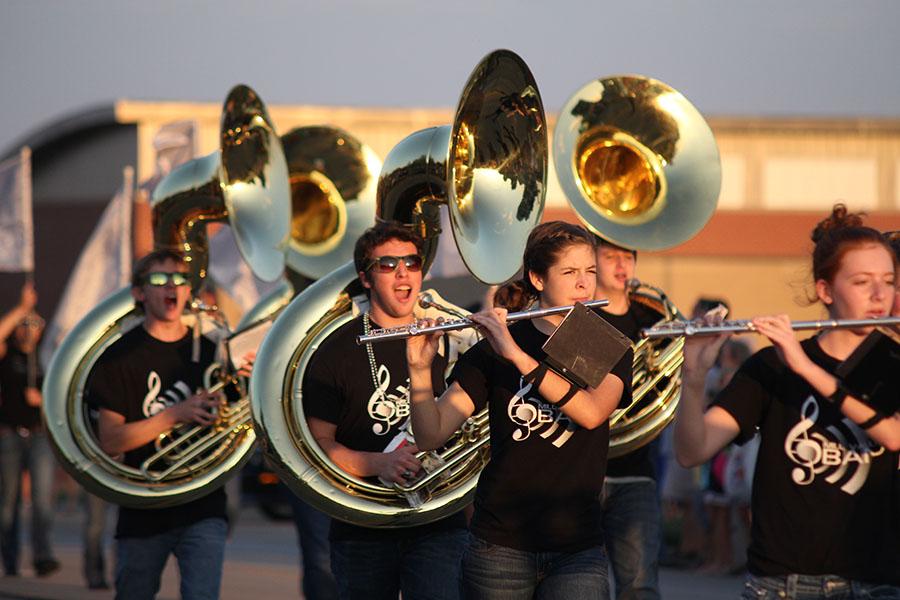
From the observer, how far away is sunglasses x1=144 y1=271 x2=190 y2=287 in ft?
22.8

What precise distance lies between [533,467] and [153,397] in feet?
8.26

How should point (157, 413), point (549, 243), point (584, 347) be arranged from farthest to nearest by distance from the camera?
point (157, 413)
point (549, 243)
point (584, 347)

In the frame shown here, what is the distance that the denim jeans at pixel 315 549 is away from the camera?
746cm

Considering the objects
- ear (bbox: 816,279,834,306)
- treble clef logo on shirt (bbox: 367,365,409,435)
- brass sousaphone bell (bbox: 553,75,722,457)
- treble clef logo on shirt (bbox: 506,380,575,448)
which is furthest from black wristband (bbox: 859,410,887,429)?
brass sousaphone bell (bbox: 553,75,722,457)

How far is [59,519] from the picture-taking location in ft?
57.3

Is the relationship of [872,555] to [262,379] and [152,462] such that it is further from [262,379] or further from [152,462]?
[152,462]

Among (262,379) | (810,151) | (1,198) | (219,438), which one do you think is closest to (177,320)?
(219,438)

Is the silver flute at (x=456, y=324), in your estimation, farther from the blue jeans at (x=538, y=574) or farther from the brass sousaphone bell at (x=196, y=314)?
the brass sousaphone bell at (x=196, y=314)

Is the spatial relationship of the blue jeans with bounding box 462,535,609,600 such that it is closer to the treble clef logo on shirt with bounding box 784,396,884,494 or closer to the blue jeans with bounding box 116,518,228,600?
the treble clef logo on shirt with bounding box 784,396,884,494

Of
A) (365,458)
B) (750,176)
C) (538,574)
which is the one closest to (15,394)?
(365,458)

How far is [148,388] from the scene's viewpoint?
6.74m

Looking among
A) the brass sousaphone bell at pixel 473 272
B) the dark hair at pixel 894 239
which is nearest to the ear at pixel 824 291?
the dark hair at pixel 894 239

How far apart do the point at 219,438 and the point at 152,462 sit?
0.30 metres

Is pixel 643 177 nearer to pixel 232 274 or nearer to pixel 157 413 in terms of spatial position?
pixel 157 413
